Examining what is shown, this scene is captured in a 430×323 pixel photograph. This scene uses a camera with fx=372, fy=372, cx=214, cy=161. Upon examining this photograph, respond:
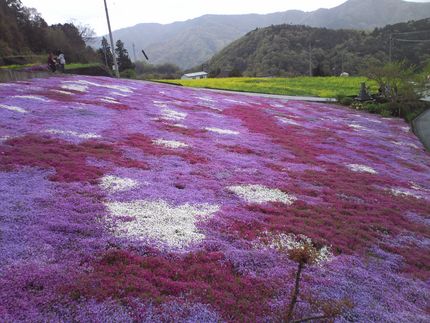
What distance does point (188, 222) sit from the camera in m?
8.91

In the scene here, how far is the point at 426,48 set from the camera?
102m

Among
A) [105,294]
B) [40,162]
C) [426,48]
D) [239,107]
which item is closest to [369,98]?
[239,107]

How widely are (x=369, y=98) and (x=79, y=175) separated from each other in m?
37.6

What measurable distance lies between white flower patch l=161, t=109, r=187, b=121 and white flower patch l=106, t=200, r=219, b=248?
1263 cm

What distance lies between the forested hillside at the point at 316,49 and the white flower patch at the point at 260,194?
8347 centimetres

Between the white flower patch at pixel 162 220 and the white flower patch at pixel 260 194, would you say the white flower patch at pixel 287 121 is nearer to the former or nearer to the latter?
the white flower patch at pixel 260 194

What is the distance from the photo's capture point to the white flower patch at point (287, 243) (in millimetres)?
8374

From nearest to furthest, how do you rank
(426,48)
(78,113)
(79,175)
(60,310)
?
(60,310), (79,175), (78,113), (426,48)

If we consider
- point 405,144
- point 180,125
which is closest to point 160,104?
point 180,125

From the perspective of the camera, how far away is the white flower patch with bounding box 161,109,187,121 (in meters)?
22.0

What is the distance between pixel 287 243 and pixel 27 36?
58833 mm

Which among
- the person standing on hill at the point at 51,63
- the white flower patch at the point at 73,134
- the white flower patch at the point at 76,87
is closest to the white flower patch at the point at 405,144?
the white flower patch at the point at 73,134

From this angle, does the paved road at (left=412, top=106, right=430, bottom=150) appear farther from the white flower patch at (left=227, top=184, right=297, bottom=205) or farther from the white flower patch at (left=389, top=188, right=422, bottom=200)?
the white flower patch at (left=227, top=184, right=297, bottom=205)

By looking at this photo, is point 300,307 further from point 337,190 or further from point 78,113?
point 78,113
